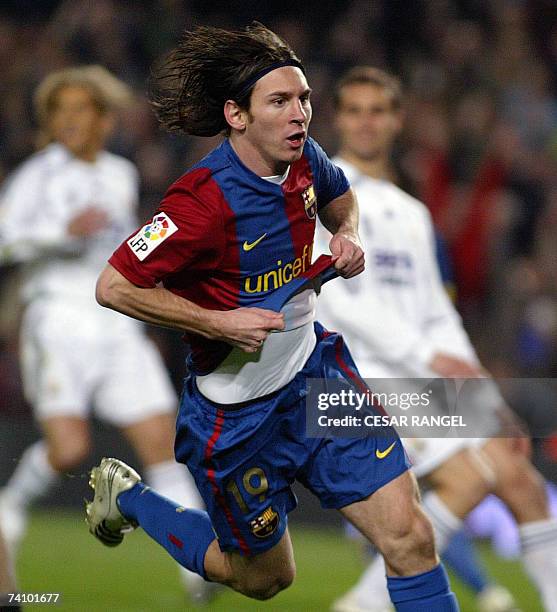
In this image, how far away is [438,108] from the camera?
10867 mm

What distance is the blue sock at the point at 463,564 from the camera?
5.67 metres

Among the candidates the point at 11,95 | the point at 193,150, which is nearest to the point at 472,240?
the point at 193,150

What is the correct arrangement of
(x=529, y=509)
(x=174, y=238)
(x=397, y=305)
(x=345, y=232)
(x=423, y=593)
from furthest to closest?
(x=397, y=305) < (x=529, y=509) < (x=345, y=232) < (x=423, y=593) < (x=174, y=238)

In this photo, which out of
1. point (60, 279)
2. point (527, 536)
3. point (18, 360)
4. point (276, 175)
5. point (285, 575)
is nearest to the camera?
point (276, 175)

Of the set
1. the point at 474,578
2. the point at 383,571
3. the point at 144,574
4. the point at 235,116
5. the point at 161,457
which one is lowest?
the point at 144,574

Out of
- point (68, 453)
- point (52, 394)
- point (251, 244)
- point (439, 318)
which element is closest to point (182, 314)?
point (251, 244)

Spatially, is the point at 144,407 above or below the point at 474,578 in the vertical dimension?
above

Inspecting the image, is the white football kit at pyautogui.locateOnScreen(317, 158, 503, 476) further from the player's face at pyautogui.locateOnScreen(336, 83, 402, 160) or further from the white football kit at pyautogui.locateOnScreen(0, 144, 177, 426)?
the white football kit at pyautogui.locateOnScreen(0, 144, 177, 426)

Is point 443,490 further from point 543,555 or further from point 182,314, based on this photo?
point 182,314

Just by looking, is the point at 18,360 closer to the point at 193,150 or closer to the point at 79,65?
the point at 193,150

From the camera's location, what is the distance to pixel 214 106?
3975 millimetres

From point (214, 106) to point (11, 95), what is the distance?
308 inches

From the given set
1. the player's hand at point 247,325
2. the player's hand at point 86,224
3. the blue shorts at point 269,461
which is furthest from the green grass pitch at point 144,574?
the player's hand at point 247,325

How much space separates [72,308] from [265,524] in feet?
9.71
